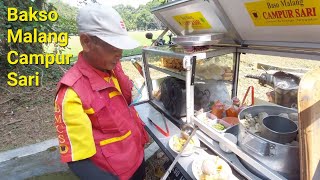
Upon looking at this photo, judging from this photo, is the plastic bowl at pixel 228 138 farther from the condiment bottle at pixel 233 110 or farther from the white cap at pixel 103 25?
the white cap at pixel 103 25

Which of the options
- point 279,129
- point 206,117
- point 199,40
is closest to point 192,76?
point 199,40

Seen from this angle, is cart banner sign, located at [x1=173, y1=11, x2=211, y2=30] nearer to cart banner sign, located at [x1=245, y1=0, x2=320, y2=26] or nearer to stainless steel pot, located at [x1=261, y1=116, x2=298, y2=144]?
cart banner sign, located at [x1=245, y1=0, x2=320, y2=26]

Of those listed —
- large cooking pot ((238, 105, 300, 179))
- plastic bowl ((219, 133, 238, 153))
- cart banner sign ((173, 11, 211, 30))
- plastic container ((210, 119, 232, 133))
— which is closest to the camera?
large cooking pot ((238, 105, 300, 179))

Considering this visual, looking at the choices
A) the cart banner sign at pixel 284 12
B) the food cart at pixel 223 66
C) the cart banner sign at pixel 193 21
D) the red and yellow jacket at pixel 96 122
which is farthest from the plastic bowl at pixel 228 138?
the cart banner sign at pixel 193 21

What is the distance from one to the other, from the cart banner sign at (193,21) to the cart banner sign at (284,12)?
518 mm

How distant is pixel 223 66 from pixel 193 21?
0.54 meters

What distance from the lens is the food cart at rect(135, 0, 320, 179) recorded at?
4.25 ft

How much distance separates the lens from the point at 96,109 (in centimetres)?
133

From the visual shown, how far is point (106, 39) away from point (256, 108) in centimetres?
111

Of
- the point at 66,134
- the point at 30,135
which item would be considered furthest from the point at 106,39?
the point at 30,135

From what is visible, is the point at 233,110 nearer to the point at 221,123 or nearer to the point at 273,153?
the point at 221,123

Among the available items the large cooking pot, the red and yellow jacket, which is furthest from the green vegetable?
the red and yellow jacket

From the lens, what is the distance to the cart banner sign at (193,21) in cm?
210

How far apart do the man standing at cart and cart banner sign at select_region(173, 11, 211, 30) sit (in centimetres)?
100
